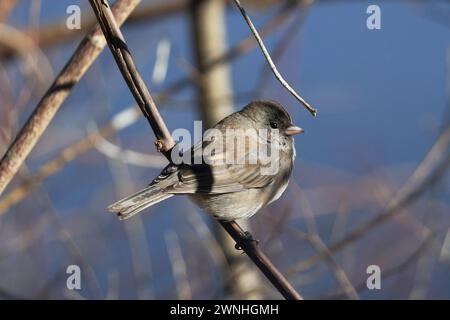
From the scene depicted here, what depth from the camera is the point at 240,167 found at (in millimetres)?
2793

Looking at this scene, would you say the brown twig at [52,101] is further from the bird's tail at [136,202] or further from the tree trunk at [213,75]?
the tree trunk at [213,75]

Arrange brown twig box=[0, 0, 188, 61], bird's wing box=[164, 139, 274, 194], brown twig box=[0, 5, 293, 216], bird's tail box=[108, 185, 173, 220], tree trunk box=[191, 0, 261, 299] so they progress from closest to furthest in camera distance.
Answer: bird's tail box=[108, 185, 173, 220] < brown twig box=[0, 5, 293, 216] < bird's wing box=[164, 139, 274, 194] < tree trunk box=[191, 0, 261, 299] < brown twig box=[0, 0, 188, 61]

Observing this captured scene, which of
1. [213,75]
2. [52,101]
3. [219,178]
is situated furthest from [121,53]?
[213,75]

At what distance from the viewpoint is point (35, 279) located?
3910 millimetres

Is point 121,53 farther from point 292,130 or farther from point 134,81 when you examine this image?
point 292,130

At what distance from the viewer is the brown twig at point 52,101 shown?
73.0 inches

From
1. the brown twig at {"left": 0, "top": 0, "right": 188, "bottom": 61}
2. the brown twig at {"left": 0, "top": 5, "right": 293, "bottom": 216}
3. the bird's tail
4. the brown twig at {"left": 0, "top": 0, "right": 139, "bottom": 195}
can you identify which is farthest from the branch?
the brown twig at {"left": 0, "top": 0, "right": 188, "bottom": 61}

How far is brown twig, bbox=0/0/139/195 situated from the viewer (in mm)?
1855

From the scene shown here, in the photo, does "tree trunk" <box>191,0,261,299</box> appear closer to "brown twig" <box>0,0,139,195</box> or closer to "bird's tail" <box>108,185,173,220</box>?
"bird's tail" <box>108,185,173,220</box>

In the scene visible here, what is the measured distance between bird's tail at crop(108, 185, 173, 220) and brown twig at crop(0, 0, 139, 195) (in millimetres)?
385

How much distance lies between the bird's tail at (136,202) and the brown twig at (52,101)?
0.38 m

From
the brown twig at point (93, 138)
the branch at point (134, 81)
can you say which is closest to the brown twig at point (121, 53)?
the branch at point (134, 81)

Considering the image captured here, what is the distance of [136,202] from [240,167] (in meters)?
0.62

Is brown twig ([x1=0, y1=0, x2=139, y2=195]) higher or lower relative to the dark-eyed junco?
higher
